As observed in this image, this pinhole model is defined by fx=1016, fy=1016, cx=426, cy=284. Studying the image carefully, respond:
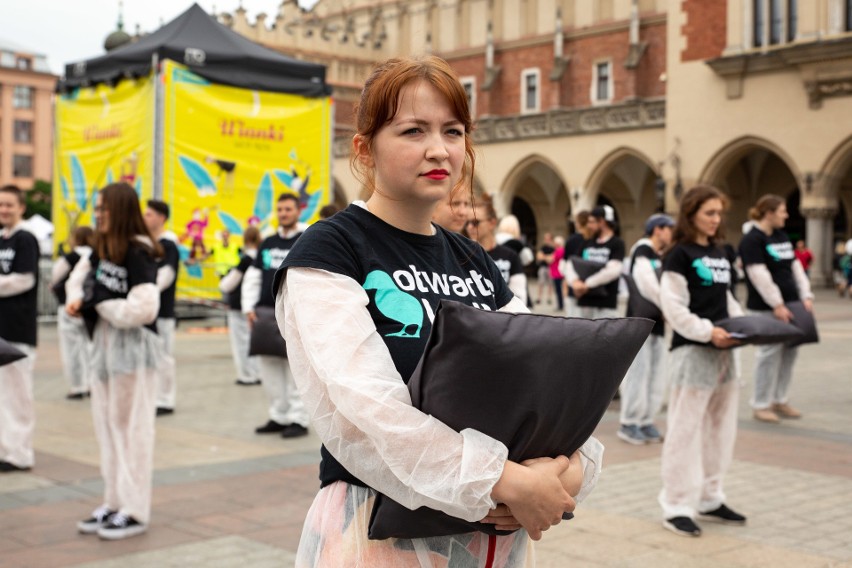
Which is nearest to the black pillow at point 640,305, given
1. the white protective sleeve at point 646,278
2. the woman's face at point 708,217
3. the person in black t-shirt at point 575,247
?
the white protective sleeve at point 646,278

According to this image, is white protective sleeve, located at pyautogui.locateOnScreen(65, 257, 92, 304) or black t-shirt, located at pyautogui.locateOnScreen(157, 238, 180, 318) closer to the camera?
white protective sleeve, located at pyautogui.locateOnScreen(65, 257, 92, 304)

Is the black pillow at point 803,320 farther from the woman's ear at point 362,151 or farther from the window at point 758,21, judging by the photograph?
the window at point 758,21

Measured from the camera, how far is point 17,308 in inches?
292

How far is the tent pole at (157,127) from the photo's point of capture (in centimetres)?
1297

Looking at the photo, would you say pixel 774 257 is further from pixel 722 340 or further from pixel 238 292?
pixel 238 292

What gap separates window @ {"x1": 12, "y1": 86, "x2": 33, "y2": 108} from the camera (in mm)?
93562

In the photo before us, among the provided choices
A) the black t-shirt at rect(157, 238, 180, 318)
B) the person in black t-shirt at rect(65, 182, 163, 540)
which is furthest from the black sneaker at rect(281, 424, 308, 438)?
the person in black t-shirt at rect(65, 182, 163, 540)

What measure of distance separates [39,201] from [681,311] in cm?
8068

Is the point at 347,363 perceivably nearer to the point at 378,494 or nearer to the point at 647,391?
the point at 378,494

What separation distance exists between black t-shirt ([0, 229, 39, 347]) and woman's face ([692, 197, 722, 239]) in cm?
467

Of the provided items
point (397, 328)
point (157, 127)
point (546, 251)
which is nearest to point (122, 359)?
point (397, 328)

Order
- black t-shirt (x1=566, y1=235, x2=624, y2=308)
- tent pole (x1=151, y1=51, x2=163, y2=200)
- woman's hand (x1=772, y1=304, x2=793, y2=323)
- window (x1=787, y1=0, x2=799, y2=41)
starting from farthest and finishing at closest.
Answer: window (x1=787, y1=0, x2=799, y2=41), tent pole (x1=151, y1=51, x2=163, y2=200), black t-shirt (x1=566, y1=235, x2=624, y2=308), woman's hand (x1=772, y1=304, x2=793, y2=323)

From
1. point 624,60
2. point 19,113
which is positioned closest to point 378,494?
point 624,60

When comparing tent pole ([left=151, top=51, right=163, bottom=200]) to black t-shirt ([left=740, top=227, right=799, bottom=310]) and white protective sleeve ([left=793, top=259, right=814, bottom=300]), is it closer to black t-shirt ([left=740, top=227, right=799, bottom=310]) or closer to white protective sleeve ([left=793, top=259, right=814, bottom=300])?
black t-shirt ([left=740, top=227, right=799, bottom=310])
